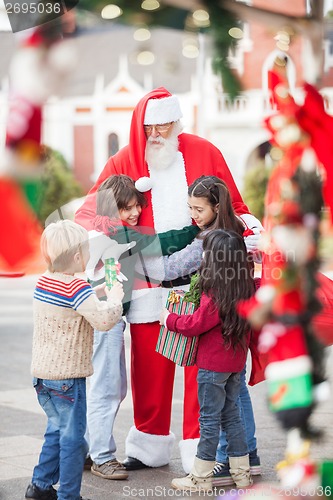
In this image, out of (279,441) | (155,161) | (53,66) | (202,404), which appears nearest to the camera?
(53,66)

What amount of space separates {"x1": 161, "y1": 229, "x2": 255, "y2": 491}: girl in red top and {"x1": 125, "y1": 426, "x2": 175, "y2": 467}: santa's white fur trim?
1.17ft

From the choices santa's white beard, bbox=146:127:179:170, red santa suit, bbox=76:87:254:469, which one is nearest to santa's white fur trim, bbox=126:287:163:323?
red santa suit, bbox=76:87:254:469

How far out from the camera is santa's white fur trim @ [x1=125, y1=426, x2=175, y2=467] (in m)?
5.21

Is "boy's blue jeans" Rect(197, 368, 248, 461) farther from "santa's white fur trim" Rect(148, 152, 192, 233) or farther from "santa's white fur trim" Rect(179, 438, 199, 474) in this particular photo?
"santa's white fur trim" Rect(148, 152, 192, 233)

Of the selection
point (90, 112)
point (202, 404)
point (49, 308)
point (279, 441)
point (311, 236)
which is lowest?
point (279, 441)

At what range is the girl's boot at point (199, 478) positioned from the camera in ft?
15.7

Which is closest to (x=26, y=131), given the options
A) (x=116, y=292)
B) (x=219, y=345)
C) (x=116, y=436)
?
(x=116, y=292)

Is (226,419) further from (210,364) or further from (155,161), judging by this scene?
(155,161)

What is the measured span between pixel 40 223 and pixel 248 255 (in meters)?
2.31

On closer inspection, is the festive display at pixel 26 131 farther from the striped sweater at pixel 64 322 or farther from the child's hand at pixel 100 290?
the child's hand at pixel 100 290

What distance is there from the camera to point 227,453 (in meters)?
4.90

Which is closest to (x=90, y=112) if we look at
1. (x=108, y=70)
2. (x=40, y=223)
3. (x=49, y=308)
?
(x=108, y=70)

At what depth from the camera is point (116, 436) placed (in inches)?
240

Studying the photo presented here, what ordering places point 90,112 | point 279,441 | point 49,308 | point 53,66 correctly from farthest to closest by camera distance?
point 279,441
point 49,308
point 90,112
point 53,66
